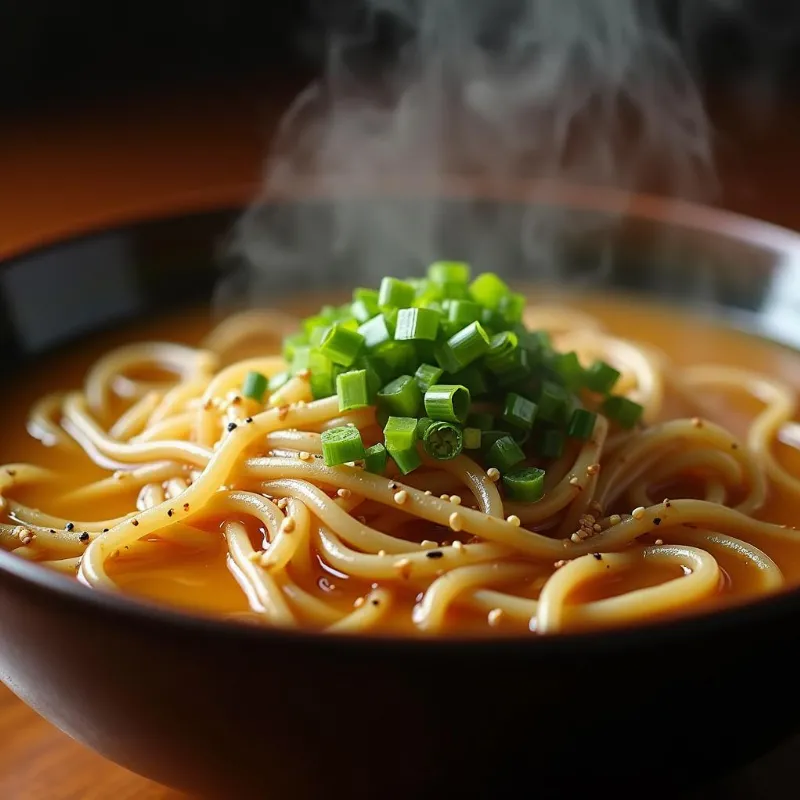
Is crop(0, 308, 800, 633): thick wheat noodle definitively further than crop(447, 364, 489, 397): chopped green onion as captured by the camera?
No

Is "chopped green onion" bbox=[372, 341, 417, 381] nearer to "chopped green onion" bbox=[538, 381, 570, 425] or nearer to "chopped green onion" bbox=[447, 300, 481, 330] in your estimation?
"chopped green onion" bbox=[447, 300, 481, 330]

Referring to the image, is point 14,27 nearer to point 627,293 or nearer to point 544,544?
point 627,293

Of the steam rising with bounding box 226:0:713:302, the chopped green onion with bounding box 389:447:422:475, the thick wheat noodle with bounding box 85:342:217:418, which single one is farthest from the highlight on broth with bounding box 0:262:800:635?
the steam rising with bounding box 226:0:713:302

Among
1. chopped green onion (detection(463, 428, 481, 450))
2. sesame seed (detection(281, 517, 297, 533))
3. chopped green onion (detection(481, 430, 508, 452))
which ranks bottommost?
sesame seed (detection(281, 517, 297, 533))

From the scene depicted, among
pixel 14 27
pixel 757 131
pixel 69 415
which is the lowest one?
pixel 757 131

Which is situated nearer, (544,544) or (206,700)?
(206,700)

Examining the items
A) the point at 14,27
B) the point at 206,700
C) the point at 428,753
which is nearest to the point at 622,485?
the point at 428,753

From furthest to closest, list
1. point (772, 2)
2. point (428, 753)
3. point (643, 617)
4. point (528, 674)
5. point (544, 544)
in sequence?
point (772, 2)
point (544, 544)
point (643, 617)
point (428, 753)
point (528, 674)
